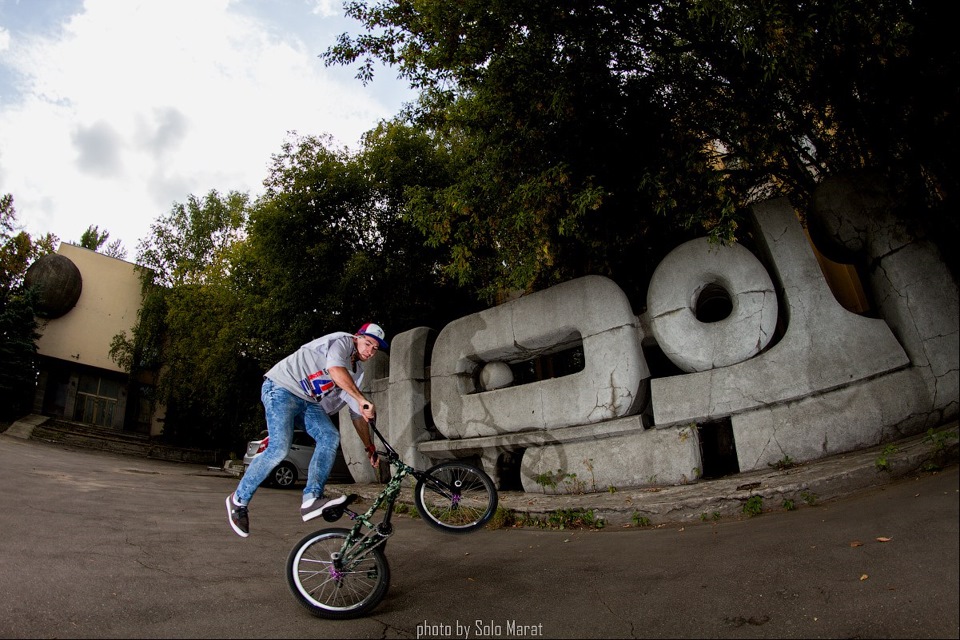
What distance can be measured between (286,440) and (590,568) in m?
2.75

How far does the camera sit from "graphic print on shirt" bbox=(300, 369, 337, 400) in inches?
181

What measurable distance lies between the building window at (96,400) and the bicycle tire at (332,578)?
29.9 metres

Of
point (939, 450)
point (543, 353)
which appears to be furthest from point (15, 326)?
point (939, 450)

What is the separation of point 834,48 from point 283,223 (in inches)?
477

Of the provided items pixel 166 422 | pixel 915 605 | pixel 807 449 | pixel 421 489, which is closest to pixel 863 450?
pixel 807 449

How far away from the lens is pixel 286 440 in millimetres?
4586

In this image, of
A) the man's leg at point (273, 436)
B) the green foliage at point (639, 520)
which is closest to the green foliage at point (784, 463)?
the green foliage at point (639, 520)

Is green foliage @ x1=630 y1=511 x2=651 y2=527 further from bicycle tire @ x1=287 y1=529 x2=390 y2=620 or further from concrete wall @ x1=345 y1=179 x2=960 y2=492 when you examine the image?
bicycle tire @ x1=287 y1=529 x2=390 y2=620

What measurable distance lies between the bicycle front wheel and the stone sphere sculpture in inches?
1076

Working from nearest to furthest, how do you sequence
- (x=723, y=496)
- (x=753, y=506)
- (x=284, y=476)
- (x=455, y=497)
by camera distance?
(x=455, y=497) → (x=753, y=506) → (x=723, y=496) → (x=284, y=476)

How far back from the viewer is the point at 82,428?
2419 centimetres

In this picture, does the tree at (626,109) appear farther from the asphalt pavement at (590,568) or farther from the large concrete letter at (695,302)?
the asphalt pavement at (590,568)

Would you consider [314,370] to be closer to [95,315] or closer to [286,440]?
[286,440]

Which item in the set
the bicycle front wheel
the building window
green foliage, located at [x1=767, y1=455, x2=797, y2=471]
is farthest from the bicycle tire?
the building window
